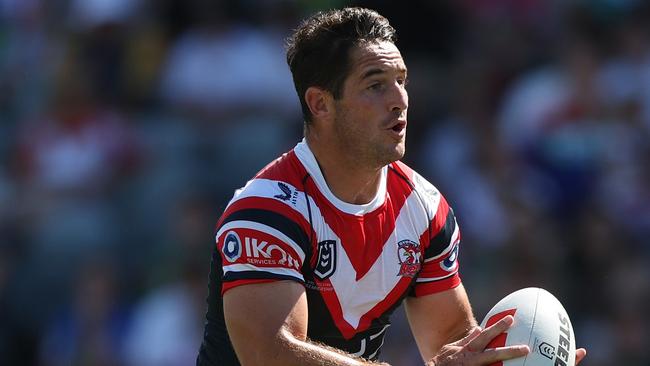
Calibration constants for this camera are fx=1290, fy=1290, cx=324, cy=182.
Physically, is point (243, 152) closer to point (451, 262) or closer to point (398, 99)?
point (451, 262)

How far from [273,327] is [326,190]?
29.2 inches

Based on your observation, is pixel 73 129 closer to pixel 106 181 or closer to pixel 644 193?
pixel 106 181

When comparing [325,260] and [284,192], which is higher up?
[284,192]

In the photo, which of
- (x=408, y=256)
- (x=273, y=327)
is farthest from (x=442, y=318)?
(x=273, y=327)

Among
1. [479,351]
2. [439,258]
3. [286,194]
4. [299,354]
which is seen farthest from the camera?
[439,258]

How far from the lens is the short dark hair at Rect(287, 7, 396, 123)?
566 cm

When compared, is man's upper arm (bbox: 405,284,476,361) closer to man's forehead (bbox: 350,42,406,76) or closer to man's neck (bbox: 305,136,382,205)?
man's neck (bbox: 305,136,382,205)

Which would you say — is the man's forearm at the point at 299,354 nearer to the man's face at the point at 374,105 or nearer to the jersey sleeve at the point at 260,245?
the jersey sleeve at the point at 260,245

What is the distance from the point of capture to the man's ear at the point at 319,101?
5723 mm

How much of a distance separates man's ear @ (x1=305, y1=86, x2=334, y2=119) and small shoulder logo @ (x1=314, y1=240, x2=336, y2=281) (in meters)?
0.59

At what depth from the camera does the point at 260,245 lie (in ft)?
17.6

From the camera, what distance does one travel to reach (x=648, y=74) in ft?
32.6

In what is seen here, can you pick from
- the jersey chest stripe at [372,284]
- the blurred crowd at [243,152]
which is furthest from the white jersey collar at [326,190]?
the blurred crowd at [243,152]

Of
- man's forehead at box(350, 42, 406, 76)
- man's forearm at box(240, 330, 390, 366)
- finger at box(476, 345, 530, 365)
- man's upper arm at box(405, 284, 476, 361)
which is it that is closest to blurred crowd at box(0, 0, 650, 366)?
man's upper arm at box(405, 284, 476, 361)
